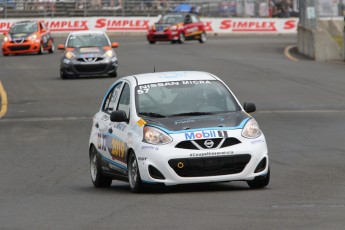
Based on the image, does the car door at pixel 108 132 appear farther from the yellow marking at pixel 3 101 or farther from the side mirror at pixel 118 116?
the yellow marking at pixel 3 101

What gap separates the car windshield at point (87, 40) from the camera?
35562 millimetres

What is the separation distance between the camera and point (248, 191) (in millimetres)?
12242

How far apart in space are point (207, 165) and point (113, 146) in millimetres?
1640

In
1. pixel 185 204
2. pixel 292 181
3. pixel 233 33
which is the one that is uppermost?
pixel 185 204

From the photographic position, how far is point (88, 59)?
35.0 metres

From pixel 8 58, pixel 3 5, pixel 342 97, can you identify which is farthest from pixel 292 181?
pixel 3 5

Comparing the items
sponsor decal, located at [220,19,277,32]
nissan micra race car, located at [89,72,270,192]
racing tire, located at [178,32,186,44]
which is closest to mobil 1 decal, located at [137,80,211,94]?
nissan micra race car, located at [89,72,270,192]

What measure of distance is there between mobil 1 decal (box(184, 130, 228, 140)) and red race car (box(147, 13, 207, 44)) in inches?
1718

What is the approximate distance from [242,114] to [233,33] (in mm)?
56355

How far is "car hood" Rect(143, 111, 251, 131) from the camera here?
477 inches

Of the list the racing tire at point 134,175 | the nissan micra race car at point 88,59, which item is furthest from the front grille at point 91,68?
the racing tire at point 134,175

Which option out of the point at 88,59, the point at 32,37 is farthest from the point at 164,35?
the point at 88,59

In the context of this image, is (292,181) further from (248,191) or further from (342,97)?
(342,97)

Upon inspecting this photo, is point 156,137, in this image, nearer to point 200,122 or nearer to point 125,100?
point 200,122
